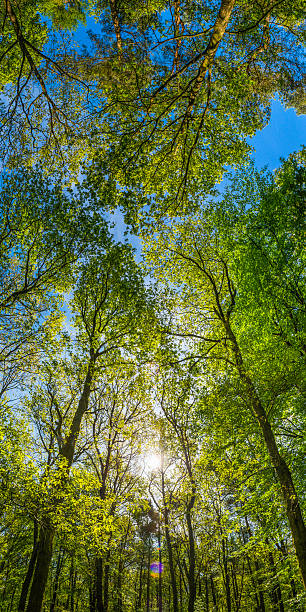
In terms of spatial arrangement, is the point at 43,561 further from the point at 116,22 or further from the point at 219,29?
the point at 116,22

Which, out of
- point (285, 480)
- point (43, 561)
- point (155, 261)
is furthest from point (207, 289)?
point (43, 561)

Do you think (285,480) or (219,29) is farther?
(285,480)

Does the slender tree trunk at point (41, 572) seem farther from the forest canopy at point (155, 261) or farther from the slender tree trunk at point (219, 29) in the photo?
the slender tree trunk at point (219, 29)

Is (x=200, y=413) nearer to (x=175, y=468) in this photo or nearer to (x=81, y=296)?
(x=81, y=296)

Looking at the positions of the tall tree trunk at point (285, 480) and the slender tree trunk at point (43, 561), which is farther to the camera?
the tall tree trunk at point (285, 480)

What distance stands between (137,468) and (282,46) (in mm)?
20264

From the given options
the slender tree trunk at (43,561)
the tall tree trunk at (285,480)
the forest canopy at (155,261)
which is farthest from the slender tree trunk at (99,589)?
the tall tree trunk at (285,480)

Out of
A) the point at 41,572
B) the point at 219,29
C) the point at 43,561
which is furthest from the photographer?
the point at 43,561

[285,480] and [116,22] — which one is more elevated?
[116,22]

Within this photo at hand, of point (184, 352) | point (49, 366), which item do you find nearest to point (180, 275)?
point (184, 352)

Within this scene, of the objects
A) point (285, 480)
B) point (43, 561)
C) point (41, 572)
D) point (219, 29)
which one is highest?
point (219, 29)

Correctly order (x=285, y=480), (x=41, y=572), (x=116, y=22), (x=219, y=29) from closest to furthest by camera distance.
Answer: (x=219, y=29)
(x=116, y=22)
(x=41, y=572)
(x=285, y=480)

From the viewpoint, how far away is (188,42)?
6.30 meters

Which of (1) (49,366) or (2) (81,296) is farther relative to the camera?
(2) (81,296)
